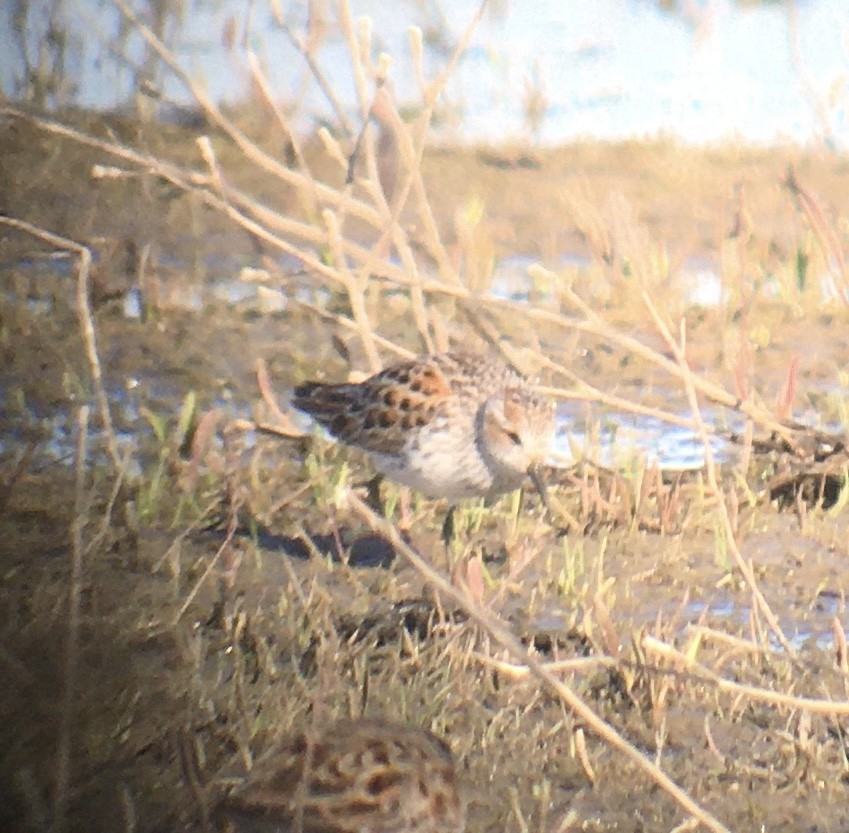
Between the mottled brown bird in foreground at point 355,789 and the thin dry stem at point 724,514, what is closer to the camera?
the mottled brown bird in foreground at point 355,789

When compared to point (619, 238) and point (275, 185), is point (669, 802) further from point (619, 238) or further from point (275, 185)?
point (275, 185)

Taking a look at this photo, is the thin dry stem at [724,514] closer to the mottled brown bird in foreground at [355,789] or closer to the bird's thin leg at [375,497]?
the mottled brown bird in foreground at [355,789]

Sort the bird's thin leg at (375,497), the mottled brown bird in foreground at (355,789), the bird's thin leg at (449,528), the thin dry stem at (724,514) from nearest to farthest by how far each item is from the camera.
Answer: the mottled brown bird in foreground at (355,789), the thin dry stem at (724,514), the bird's thin leg at (449,528), the bird's thin leg at (375,497)

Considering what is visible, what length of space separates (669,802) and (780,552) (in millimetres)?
1993

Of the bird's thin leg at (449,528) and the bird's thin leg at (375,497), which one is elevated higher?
the bird's thin leg at (449,528)

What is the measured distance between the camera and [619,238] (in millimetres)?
5418

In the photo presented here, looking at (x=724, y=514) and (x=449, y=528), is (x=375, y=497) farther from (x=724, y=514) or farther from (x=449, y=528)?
(x=724, y=514)

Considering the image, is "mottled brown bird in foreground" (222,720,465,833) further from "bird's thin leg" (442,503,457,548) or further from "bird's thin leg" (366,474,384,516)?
"bird's thin leg" (366,474,384,516)

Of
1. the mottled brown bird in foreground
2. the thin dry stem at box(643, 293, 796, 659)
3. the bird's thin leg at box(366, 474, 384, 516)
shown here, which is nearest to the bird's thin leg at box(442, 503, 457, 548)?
the bird's thin leg at box(366, 474, 384, 516)

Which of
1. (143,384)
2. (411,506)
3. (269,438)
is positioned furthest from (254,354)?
(411,506)

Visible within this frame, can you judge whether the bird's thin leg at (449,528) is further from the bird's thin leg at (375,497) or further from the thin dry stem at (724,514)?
the thin dry stem at (724,514)

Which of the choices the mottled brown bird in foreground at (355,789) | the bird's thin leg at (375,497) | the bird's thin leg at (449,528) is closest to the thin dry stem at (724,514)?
the mottled brown bird in foreground at (355,789)

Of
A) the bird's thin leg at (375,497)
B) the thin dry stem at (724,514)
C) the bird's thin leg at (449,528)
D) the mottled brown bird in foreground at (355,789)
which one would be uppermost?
the thin dry stem at (724,514)

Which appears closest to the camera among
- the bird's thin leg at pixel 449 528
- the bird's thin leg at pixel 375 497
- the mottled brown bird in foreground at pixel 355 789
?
the mottled brown bird in foreground at pixel 355 789
